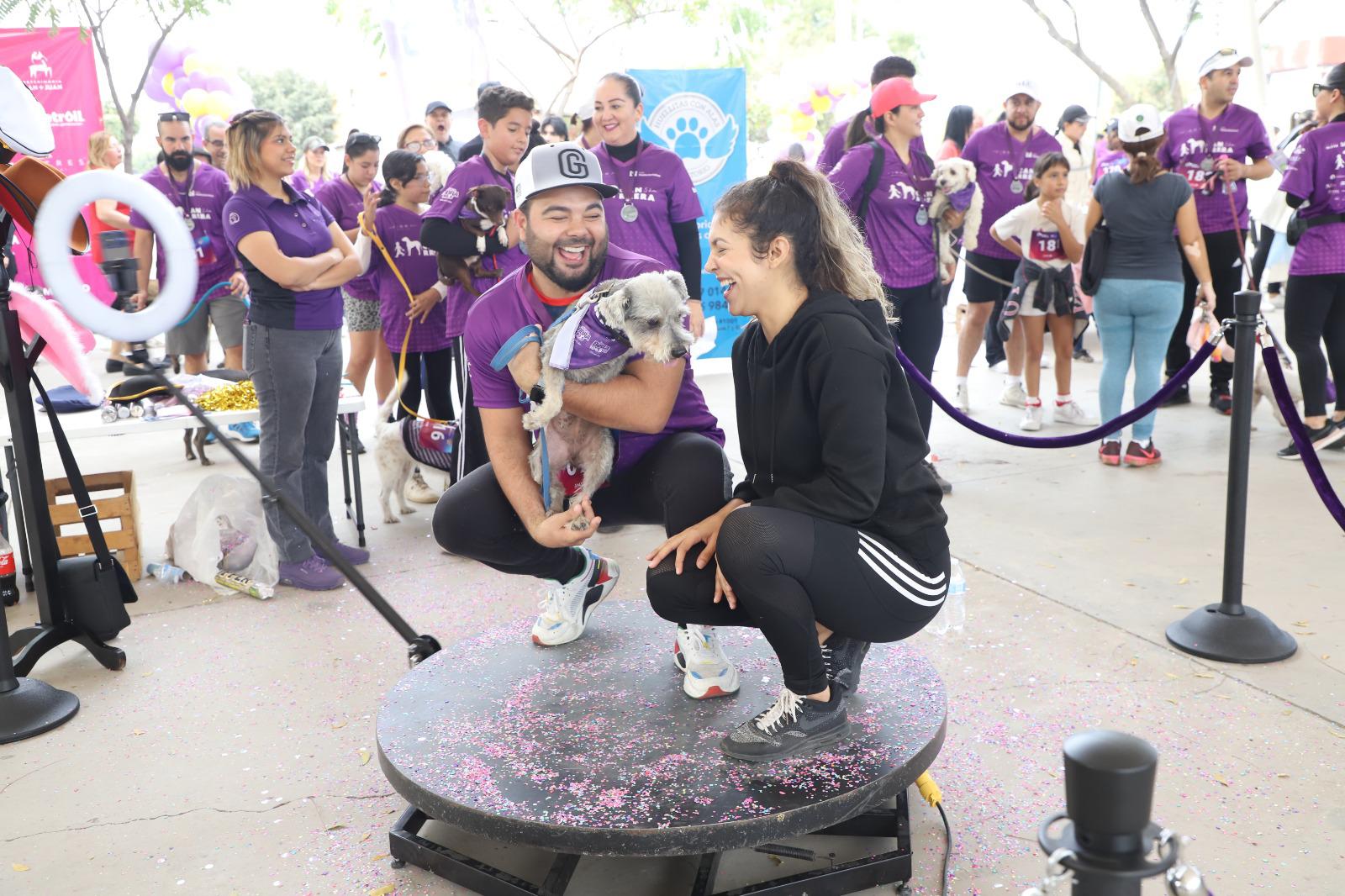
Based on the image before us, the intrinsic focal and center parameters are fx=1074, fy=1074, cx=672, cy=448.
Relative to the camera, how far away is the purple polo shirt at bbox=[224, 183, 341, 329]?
3896 millimetres

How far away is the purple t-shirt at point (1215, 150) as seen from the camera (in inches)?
241

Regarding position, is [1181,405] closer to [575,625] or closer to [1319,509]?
[1319,509]

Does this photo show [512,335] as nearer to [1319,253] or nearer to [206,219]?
[1319,253]

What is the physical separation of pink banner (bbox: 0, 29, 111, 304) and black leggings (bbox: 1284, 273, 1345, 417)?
1051 centimetres

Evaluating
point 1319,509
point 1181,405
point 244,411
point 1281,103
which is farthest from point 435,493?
point 1281,103

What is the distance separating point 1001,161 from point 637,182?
281cm

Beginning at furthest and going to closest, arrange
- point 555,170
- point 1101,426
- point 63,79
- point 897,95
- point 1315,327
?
point 63,79 < point 1315,327 < point 897,95 < point 1101,426 < point 555,170

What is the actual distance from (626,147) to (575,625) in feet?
8.96

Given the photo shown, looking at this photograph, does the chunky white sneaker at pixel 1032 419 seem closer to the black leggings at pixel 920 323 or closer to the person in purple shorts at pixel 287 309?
the black leggings at pixel 920 323

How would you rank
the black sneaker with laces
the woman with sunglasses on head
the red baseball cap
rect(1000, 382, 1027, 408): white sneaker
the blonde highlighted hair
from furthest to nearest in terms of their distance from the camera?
rect(1000, 382, 1027, 408): white sneaker < the woman with sunglasses on head < the red baseball cap < the blonde highlighted hair < the black sneaker with laces

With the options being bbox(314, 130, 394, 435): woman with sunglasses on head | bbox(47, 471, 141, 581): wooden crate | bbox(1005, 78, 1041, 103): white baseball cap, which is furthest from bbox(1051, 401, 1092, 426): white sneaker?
bbox(47, 471, 141, 581): wooden crate

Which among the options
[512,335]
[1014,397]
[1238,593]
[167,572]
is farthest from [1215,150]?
[167,572]

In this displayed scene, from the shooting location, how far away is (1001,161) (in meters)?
6.61

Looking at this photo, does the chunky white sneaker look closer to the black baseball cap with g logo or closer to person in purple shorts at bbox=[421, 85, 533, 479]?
person in purple shorts at bbox=[421, 85, 533, 479]
